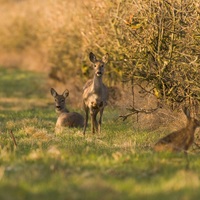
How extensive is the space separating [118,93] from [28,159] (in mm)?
10922

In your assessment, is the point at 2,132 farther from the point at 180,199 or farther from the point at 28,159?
the point at 180,199

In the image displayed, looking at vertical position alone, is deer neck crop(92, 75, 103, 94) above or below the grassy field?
above

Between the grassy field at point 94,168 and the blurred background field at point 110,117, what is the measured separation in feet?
0.04

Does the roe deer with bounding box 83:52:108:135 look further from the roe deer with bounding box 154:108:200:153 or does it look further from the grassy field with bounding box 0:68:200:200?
the roe deer with bounding box 154:108:200:153

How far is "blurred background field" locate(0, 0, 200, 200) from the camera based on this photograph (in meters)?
8.15

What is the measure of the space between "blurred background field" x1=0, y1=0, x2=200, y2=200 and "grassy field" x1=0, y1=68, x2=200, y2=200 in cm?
1

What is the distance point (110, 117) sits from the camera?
18188 mm

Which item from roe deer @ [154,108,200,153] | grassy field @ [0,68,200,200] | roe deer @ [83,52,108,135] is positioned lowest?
grassy field @ [0,68,200,200]

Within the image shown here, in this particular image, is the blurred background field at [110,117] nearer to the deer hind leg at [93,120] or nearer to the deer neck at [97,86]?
the deer hind leg at [93,120]

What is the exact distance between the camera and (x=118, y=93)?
20797 millimetres

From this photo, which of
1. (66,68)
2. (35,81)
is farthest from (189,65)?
(35,81)

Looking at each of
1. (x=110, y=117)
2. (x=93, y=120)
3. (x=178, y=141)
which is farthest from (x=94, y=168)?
(x=110, y=117)

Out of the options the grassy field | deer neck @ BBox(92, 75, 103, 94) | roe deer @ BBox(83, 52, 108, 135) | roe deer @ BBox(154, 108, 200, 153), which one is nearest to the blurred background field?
the grassy field

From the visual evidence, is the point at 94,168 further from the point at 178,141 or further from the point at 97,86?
the point at 97,86
